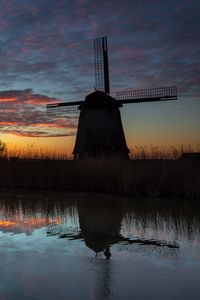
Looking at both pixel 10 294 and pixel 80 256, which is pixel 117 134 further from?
pixel 10 294

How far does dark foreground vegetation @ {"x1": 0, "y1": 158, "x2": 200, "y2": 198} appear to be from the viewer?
12.5m

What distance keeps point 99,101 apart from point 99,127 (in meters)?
1.46

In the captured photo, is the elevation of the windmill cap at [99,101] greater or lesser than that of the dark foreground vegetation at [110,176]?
greater

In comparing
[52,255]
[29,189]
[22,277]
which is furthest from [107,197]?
[22,277]

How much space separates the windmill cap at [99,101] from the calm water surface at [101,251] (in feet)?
41.2

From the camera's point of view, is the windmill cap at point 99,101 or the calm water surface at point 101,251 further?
the windmill cap at point 99,101

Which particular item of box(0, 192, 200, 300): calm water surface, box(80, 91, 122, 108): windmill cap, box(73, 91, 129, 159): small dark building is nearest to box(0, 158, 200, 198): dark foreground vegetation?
box(0, 192, 200, 300): calm water surface

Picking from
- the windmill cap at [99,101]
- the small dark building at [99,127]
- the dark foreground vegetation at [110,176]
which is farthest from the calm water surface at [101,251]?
the windmill cap at [99,101]

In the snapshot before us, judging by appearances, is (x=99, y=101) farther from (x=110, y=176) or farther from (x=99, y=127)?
(x=110, y=176)

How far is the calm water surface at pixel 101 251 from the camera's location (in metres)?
4.47

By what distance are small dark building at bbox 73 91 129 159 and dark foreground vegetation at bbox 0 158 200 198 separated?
20.2 ft

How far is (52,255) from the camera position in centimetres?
596

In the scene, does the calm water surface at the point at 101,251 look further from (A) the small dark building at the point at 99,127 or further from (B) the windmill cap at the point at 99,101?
(B) the windmill cap at the point at 99,101

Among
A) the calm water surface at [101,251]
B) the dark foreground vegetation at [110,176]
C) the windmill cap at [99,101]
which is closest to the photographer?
the calm water surface at [101,251]
